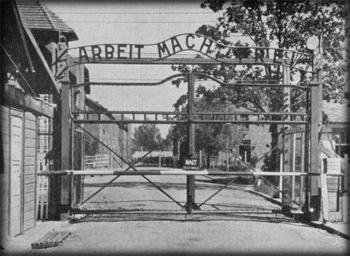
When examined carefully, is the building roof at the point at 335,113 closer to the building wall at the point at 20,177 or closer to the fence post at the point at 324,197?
the fence post at the point at 324,197

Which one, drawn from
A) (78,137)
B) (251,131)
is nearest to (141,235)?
(78,137)

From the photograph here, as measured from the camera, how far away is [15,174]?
27.8 ft

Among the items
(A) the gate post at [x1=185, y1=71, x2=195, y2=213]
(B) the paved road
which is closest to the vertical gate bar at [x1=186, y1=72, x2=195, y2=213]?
(A) the gate post at [x1=185, y1=71, x2=195, y2=213]

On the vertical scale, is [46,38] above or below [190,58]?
above

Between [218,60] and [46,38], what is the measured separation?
893cm

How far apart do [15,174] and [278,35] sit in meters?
14.6

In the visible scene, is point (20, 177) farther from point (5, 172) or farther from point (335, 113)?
point (335, 113)

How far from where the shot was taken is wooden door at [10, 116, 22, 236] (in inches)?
324

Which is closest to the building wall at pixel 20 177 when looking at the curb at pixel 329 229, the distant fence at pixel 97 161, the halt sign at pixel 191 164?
the halt sign at pixel 191 164

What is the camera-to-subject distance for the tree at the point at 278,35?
19.8 metres

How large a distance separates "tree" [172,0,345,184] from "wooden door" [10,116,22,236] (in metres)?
12.2

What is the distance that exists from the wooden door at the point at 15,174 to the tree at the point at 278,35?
1219cm

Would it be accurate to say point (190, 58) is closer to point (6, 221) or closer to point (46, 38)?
point (6, 221)

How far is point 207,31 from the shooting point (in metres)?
21.4
